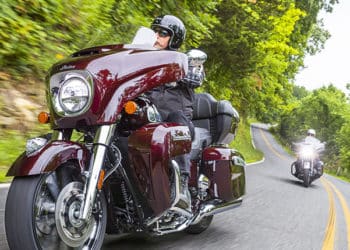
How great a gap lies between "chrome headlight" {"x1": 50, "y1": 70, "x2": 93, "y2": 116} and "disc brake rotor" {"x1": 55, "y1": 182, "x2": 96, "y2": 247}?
0.47 metres

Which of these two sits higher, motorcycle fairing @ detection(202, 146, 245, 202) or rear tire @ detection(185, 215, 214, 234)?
motorcycle fairing @ detection(202, 146, 245, 202)

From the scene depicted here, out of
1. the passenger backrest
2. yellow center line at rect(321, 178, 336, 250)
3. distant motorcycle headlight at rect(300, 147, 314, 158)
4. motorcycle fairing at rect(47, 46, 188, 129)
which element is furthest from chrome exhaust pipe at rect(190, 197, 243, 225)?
distant motorcycle headlight at rect(300, 147, 314, 158)

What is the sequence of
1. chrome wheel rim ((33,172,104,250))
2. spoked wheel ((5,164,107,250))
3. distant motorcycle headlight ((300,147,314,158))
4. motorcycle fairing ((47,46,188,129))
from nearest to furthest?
spoked wheel ((5,164,107,250)) < chrome wheel rim ((33,172,104,250)) < motorcycle fairing ((47,46,188,129)) < distant motorcycle headlight ((300,147,314,158))

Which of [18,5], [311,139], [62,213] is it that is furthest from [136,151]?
[311,139]

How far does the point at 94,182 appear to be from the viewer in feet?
9.34

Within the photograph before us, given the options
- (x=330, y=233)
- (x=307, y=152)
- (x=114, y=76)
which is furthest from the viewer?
(x=307, y=152)

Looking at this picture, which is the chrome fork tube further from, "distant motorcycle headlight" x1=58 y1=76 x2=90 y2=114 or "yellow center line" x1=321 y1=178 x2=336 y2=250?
"yellow center line" x1=321 y1=178 x2=336 y2=250

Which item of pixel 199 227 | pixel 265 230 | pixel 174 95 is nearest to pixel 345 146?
pixel 265 230

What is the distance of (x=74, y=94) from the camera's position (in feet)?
9.70

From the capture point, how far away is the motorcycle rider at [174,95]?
380cm

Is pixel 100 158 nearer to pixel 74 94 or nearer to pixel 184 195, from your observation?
pixel 74 94

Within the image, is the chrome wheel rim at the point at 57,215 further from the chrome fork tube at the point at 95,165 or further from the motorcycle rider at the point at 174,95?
the motorcycle rider at the point at 174,95

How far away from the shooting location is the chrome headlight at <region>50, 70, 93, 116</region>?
116 inches

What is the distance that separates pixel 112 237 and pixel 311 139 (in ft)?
39.6
